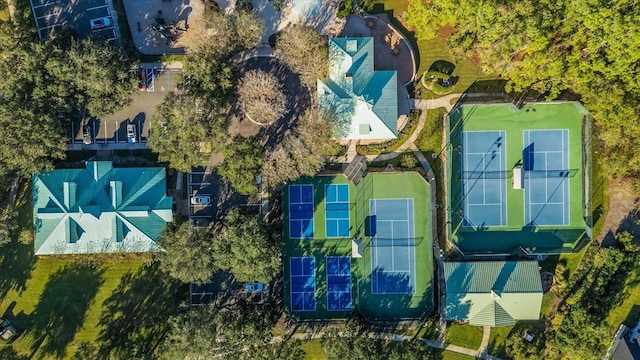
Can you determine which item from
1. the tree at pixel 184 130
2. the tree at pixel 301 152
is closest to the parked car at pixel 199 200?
the tree at pixel 184 130

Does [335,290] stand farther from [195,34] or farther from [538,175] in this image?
[195,34]

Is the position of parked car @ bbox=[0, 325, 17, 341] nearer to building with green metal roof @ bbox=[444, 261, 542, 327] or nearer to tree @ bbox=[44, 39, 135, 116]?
tree @ bbox=[44, 39, 135, 116]

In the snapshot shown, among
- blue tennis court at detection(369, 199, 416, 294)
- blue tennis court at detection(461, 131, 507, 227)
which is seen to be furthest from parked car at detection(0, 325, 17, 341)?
blue tennis court at detection(461, 131, 507, 227)

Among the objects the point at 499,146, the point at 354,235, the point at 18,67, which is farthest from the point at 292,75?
the point at 18,67

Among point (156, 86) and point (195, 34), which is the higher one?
point (195, 34)

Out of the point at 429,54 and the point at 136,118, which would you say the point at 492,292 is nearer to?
the point at 429,54
